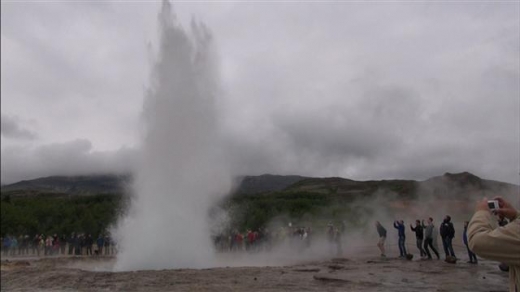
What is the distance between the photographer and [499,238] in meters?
2.15

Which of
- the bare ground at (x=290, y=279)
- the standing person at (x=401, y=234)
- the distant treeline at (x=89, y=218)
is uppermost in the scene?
the distant treeline at (x=89, y=218)

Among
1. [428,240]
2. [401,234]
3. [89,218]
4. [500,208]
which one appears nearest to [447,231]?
[428,240]

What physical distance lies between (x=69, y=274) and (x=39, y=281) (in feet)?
4.16

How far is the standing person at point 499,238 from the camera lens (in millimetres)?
2133

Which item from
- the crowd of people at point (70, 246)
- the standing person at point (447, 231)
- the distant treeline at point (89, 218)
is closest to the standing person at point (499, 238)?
the standing person at point (447, 231)

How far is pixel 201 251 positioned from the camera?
1519 cm

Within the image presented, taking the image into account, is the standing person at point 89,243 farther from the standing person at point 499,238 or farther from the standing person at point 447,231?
the standing person at point 499,238

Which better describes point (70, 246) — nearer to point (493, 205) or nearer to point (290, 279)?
point (290, 279)

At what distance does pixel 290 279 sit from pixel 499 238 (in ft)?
27.8

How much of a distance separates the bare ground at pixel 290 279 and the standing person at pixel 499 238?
6.78 metres

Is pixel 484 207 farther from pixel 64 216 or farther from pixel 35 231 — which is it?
pixel 64 216

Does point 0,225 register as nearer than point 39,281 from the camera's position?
No

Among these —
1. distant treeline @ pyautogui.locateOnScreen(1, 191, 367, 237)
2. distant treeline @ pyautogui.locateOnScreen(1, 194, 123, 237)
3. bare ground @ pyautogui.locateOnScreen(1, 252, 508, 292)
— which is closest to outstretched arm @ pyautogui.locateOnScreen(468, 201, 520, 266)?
bare ground @ pyautogui.locateOnScreen(1, 252, 508, 292)

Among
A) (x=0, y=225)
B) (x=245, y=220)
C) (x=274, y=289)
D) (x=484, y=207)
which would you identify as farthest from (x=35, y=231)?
(x=484, y=207)
